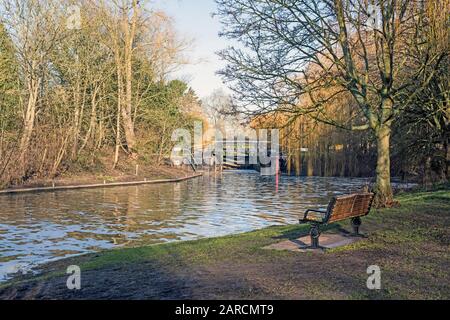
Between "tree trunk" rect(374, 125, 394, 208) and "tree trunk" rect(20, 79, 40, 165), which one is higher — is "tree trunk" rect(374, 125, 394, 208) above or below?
below

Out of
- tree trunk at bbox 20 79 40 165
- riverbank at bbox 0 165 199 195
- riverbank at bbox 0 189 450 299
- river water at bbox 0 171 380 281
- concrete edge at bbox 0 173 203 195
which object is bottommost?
river water at bbox 0 171 380 281

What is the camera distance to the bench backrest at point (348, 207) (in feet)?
29.1

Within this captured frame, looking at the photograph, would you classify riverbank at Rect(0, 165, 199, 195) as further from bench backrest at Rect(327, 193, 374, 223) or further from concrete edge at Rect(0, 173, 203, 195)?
Answer: bench backrest at Rect(327, 193, 374, 223)

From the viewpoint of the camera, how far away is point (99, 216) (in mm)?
16312

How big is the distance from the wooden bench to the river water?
3977 mm

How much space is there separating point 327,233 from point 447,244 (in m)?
2.46

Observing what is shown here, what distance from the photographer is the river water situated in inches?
433

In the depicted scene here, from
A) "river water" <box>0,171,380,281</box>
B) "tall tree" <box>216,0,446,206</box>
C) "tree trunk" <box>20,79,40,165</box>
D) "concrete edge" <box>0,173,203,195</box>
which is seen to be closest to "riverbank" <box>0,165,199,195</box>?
"concrete edge" <box>0,173,203,195</box>

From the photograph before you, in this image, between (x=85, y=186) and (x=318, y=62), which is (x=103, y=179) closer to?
(x=85, y=186)

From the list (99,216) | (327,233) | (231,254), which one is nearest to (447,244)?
(327,233)

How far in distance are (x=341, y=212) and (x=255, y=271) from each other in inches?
117

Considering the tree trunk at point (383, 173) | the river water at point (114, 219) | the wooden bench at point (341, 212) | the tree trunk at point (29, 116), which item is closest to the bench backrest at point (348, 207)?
the wooden bench at point (341, 212)

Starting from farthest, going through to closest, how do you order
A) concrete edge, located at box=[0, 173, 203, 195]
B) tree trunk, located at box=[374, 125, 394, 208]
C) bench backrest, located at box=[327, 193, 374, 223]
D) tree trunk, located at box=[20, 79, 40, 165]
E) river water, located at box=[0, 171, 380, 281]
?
1. tree trunk, located at box=[20, 79, 40, 165]
2. concrete edge, located at box=[0, 173, 203, 195]
3. tree trunk, located at box=[374, 125, 394, 208]
4. river water, located at box=[0, 171, 380, 281]
5. bench backrest, located at box=[327, 193, 374, 223]
